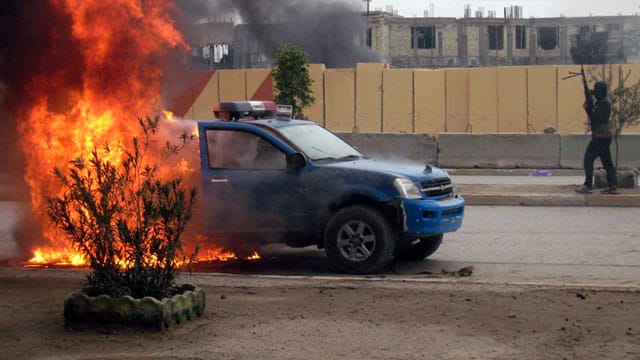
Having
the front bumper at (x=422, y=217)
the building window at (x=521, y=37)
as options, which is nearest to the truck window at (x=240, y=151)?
the front bumper at (x=422, y=217)

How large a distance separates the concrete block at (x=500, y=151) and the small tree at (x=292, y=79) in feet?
22.8

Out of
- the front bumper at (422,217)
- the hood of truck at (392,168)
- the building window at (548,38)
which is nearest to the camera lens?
the front bumper at (422,217)

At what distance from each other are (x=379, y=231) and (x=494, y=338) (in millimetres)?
3359

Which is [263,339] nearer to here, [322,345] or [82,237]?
[322,345]

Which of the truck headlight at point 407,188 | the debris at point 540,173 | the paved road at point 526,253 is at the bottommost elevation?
the paved road at point 526,253

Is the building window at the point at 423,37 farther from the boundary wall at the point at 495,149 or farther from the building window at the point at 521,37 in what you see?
the boundary wall at the point at 495,149

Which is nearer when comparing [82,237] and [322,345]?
[322,345]

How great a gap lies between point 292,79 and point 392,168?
19.8 m

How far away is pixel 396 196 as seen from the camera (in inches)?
400

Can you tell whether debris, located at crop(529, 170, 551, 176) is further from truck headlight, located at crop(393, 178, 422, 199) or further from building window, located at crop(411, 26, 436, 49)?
building window, located at crop(411, 26, 436, 49)

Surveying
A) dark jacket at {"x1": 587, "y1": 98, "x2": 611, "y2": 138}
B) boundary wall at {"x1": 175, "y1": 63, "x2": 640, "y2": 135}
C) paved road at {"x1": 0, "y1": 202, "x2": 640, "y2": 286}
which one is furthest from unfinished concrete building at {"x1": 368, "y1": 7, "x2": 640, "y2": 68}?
paved road at {"x1": 0, "y1": 202, "x2": 640, "y2": 286}

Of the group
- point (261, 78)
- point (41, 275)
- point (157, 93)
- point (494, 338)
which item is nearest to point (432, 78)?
point (261, 78)

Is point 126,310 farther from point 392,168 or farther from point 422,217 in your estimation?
point 392,168

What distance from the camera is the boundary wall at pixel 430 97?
107 feet
